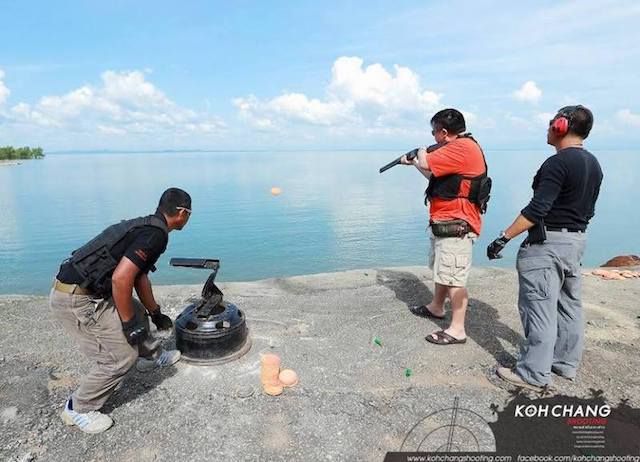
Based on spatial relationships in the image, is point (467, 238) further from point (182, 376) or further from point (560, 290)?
point (182, 376)

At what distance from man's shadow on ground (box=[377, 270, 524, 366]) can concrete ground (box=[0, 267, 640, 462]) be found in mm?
28

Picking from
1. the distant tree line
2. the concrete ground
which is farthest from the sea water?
the distant tree line

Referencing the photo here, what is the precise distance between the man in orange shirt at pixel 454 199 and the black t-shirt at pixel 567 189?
0.94 meters

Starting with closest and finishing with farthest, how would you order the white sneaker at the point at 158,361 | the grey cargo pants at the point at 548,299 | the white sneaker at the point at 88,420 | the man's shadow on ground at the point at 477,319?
the white sneaker at the point at 88,420 → the grey cargo pants at the point at 548,299 → the white sneaker at the point at 158,361 → the man's shadow on ground at the point at 477,319

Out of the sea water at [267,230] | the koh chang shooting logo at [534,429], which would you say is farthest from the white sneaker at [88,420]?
the sea water at [267,230]

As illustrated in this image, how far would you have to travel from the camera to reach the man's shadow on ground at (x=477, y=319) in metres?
5.09

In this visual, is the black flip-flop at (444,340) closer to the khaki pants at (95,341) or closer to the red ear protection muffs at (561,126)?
the red ear protection muffs at (561,126)

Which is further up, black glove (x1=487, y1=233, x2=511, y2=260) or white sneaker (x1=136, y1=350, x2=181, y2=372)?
black glove (x1=487, y1=233, x2=511, y2=260)

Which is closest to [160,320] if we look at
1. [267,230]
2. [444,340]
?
[444,340]

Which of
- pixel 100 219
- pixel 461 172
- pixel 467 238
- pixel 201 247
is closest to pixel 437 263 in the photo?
pixel 467 238

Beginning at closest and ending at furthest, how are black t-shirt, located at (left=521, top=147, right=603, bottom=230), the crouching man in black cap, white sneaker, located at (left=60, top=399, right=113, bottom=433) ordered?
1. the crouching man in black cap
2. white sneaker, located at (left=60, top=399, right=113, bottom=433)
3. black t-shirt, located at (left=521, top=147, right=603, bottom=230)

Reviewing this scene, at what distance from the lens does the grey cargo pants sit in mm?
3951

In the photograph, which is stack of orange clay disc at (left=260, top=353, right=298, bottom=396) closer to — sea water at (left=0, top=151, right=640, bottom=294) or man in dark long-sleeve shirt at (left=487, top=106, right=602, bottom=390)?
man in dark long-sleeve shirt at (left=487, top=106, right=602, bottom=390)

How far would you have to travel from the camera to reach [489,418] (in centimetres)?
371
